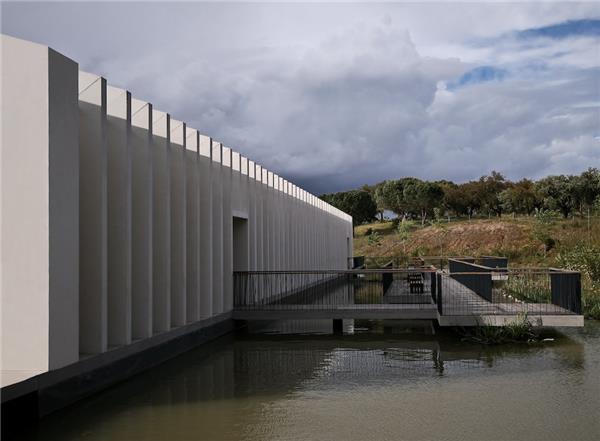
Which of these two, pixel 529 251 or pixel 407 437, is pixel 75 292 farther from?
pixel 529 251

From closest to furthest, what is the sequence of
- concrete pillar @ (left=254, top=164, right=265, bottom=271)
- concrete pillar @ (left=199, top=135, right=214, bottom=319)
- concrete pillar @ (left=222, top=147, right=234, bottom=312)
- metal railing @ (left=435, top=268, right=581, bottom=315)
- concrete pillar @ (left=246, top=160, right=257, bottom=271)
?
metal railing @ (left=435, top=268, right=581, bottom=315)
concrete pillar @ (left=199, top=135, right=214, bottom=319)
concrete pillar @ (left=222, top=147, right=234, bottom=312)
concrete pillar @ (left=246, top=160, right=257, bottom=271)
concrete pillar @ (left=254, top=164, right=265, bottom=271)

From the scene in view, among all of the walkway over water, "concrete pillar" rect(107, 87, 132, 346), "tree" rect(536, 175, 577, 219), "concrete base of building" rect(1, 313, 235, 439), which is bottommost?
"concrete base of building" rect(1, 313, 235, 439)

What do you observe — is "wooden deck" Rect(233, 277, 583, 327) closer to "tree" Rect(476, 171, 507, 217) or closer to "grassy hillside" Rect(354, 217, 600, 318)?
"grassy hillside" Rect(354, 217, 600, 318)

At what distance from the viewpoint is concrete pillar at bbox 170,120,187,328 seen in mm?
13859

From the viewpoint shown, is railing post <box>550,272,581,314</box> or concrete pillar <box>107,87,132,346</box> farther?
railing post <box>550,272,581,314</box>

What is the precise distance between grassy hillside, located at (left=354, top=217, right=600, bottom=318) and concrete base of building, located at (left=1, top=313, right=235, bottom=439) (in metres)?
27.9

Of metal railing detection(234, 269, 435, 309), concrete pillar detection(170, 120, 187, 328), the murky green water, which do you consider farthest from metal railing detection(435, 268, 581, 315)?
concrete pillar detection(170, 120, 187, 328)

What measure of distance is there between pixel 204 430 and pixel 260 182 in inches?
541

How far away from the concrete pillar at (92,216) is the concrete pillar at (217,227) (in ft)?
19.0

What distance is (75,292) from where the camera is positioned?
934cm

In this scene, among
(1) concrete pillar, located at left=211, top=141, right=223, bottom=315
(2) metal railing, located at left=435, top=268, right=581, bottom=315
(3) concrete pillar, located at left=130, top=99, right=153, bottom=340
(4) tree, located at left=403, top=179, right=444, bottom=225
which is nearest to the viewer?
(3) concrete pillar, located at left=130, top=99, right=153, bottom=340

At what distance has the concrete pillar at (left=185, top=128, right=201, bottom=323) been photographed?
1468 centimetres

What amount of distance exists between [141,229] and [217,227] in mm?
4477

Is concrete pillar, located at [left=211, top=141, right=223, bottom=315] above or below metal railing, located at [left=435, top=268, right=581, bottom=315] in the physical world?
above
